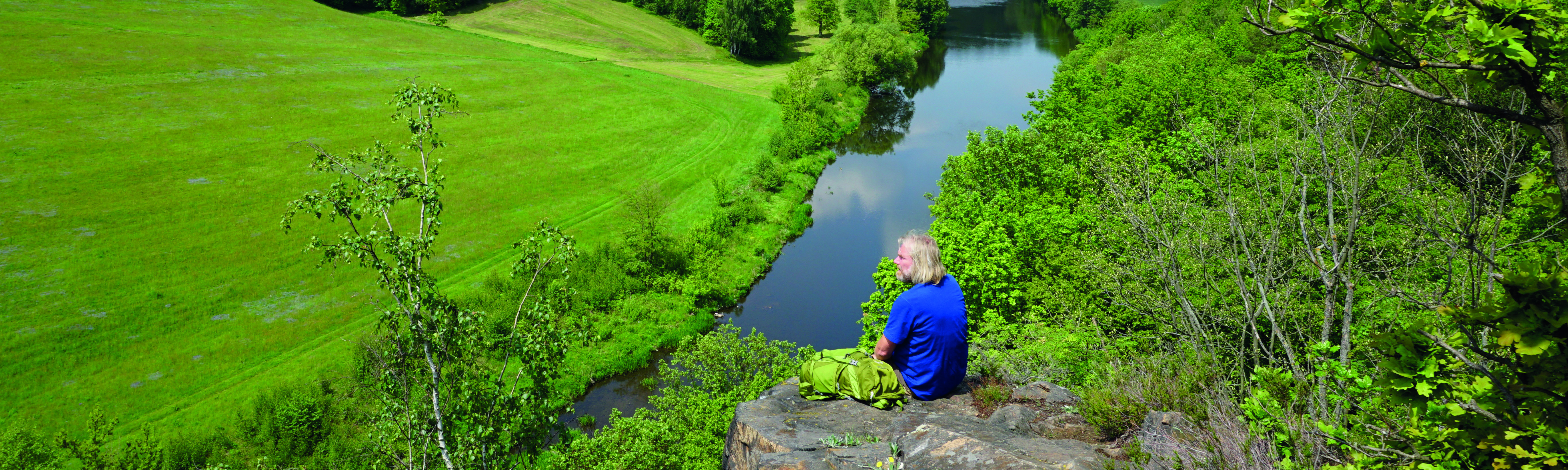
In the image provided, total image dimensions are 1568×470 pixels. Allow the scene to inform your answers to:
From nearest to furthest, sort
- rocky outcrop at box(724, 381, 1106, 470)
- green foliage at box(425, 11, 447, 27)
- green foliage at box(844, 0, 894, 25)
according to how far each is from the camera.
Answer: rocky outcrop at box(724, 381, 1106, 470) < green foliage at box(425, 11, 447, 27) < green foliage at box(844, 0, 894, 25)

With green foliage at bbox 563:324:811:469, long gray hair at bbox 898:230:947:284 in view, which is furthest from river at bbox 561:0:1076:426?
long gray hair at bbox 898:230:947:284

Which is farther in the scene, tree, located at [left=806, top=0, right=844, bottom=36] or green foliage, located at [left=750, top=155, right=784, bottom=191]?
tree, located at [left=806, top=0, right=844, bottom=36]

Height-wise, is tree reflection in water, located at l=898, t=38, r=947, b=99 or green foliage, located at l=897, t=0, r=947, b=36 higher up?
green foliage, located at l=897, t=0, r=947, b=36

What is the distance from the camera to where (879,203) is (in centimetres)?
3875

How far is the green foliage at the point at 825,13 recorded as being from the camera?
94125 mm

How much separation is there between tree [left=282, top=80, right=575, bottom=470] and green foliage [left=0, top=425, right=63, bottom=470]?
12.1 meters

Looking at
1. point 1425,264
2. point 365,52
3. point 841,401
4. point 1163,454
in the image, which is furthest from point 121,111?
point 1425,264

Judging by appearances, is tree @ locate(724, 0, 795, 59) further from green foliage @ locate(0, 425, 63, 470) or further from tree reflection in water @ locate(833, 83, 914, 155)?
green foliage @ locate(0, 425, 63, 470)

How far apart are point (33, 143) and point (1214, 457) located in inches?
1823

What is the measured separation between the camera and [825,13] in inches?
3708

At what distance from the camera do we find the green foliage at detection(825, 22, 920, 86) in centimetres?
6216

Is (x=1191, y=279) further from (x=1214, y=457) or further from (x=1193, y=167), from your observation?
(x=1214, y=457)

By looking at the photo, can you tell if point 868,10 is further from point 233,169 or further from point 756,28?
point 233,169

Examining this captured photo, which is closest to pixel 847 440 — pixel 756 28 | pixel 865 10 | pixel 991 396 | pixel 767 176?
pixel 991 396
